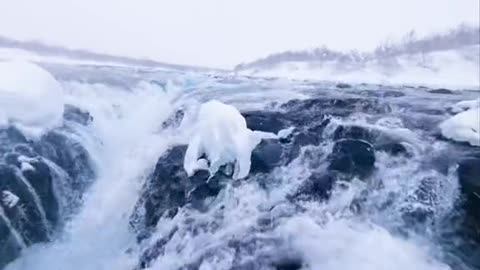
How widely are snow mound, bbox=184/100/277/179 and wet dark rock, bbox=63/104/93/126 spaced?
244cm

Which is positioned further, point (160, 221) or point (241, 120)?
point (241, 120)

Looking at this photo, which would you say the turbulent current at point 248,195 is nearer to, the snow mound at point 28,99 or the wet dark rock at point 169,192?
the wet dark rock at point 169,192

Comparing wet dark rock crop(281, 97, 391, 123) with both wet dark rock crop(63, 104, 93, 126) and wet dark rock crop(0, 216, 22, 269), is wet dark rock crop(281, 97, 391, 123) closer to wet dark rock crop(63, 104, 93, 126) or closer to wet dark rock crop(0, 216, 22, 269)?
wet dark rock crop(63, 104, 93, 126)

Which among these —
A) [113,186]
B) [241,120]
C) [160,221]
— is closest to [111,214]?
[113,186]

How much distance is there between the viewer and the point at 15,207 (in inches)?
204

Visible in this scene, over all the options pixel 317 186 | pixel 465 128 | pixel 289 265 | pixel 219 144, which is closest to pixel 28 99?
pixel 219 144

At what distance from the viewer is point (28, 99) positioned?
6.06 meters

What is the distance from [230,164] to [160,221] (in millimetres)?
999

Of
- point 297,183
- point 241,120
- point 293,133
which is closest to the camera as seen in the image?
point 297,183

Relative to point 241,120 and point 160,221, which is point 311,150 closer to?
point 241,120

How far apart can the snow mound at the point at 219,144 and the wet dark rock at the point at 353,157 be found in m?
0.99

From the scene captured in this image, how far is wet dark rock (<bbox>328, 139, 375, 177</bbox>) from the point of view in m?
5.12

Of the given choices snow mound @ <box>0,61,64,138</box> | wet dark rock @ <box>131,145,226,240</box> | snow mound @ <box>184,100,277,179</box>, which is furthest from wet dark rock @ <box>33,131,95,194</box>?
snow mound @ <box>184,100,277,179</box>

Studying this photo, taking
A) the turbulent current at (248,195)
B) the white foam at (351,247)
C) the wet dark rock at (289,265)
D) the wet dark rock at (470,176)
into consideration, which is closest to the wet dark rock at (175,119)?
the turbulent current at (248,195)
